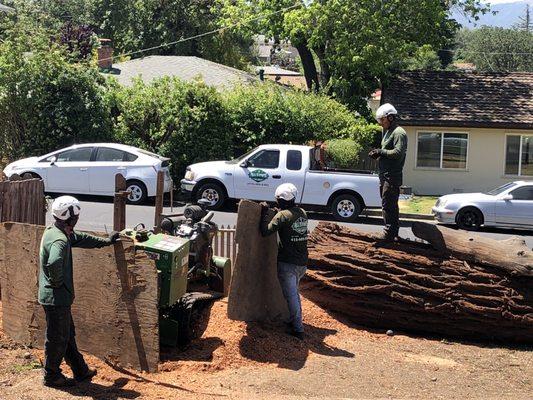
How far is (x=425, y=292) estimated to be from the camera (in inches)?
397

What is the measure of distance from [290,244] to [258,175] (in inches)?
427

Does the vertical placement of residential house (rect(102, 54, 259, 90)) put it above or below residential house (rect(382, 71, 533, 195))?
above

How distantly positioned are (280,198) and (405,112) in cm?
1896

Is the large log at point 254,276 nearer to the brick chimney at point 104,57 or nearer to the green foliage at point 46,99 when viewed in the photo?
the green foliage at point 46,99

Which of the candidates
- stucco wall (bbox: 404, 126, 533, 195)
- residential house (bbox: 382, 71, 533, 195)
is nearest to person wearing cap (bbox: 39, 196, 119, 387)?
residential house (bbox: 382, 71, 533, 195)

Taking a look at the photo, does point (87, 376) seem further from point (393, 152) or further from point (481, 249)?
point (481, 249)

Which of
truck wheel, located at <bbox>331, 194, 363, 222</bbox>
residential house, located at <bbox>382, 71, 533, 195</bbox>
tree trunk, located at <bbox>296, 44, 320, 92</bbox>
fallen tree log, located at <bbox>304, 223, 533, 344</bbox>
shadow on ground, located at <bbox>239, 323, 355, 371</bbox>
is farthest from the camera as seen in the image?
tree trunk, located at <bbox>296, 44, 320, 92</bbox>

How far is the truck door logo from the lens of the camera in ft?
64.2

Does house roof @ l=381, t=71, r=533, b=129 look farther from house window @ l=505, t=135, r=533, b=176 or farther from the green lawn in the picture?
the green lawn

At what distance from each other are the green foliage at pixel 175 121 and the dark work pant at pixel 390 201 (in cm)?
1280

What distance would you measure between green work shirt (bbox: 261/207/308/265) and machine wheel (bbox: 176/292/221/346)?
3.37 ft

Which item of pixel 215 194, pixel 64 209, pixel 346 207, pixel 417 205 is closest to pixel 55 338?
pixel 64 209

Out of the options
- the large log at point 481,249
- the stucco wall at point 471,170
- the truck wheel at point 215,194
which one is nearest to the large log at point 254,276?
the large log at point 481,249

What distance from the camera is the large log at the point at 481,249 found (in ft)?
32.6
